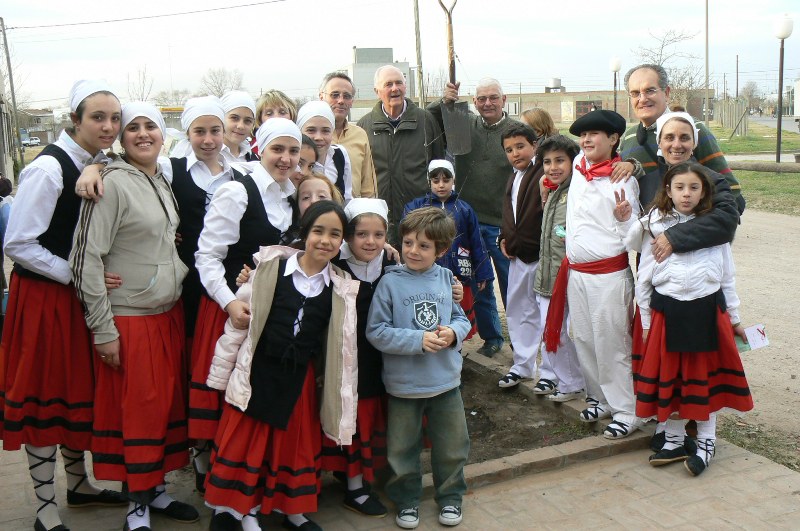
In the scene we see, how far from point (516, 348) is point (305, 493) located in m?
2.40

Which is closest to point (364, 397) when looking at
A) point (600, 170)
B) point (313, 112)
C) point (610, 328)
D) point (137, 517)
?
point (137, 517)

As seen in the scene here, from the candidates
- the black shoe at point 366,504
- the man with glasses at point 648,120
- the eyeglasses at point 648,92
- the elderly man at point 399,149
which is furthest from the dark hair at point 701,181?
the black shoe at point 366,504

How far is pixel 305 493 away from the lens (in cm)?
353

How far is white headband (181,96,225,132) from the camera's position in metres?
3.86

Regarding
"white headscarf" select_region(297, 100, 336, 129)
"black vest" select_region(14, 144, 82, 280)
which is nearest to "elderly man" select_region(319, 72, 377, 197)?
"white headscarf" select_region(297, 100, 336, 129)

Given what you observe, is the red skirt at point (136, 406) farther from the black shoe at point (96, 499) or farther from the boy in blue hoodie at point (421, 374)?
the boy in blue hoodie at point (421, 374)

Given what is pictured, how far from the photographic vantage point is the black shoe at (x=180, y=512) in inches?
146

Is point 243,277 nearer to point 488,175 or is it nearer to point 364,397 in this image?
point 364,397

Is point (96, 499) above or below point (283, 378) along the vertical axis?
below

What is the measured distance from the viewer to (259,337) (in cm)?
347

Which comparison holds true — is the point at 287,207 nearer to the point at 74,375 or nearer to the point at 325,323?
the point at 325,323

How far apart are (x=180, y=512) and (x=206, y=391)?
0.66 meters

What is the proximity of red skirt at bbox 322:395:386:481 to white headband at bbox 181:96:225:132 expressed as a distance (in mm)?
1649

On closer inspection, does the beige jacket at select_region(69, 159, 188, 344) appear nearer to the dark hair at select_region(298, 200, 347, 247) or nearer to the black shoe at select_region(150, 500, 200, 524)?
the dark hair at select_region(298, 200, 347, 247)
